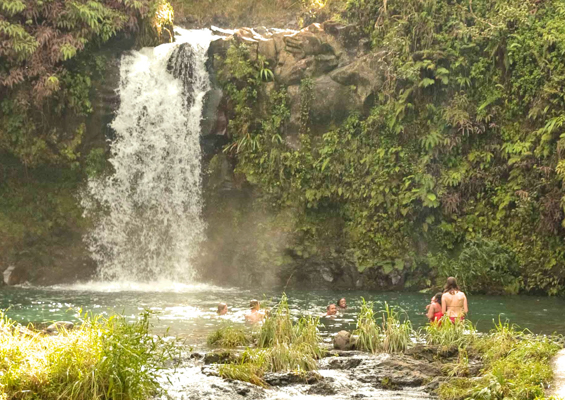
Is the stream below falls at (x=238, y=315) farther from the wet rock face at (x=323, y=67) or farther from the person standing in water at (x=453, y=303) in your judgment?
the wet rock face at (x=323, y=67)

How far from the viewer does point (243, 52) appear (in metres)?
23.0

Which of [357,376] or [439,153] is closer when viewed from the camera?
[357,376]

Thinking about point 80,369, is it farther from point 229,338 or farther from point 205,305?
point 205,305

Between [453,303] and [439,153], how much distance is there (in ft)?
29.8

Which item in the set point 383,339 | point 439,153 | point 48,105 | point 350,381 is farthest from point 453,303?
point 48,105

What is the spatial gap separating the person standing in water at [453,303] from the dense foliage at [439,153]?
22.2ft

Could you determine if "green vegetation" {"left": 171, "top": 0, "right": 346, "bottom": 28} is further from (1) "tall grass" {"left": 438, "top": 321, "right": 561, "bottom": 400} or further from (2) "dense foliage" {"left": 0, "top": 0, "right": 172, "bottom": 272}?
(1) "tall grass" {"left": 438, "top": 321, "right": 561, "bottom": 400}

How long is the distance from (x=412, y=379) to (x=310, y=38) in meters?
14.9

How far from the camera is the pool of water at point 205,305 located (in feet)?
49.0

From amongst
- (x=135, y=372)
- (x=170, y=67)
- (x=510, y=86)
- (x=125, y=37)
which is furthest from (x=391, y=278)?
(x=135, y=372)

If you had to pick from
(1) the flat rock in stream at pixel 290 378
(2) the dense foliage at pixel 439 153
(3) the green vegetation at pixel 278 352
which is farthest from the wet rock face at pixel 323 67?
(1) the flat rock in stream at pixel 290 378

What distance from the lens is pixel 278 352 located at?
10586mm

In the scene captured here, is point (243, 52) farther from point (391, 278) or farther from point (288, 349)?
point (288, 349)

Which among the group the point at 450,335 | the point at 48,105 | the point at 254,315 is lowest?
the point at 254,315
